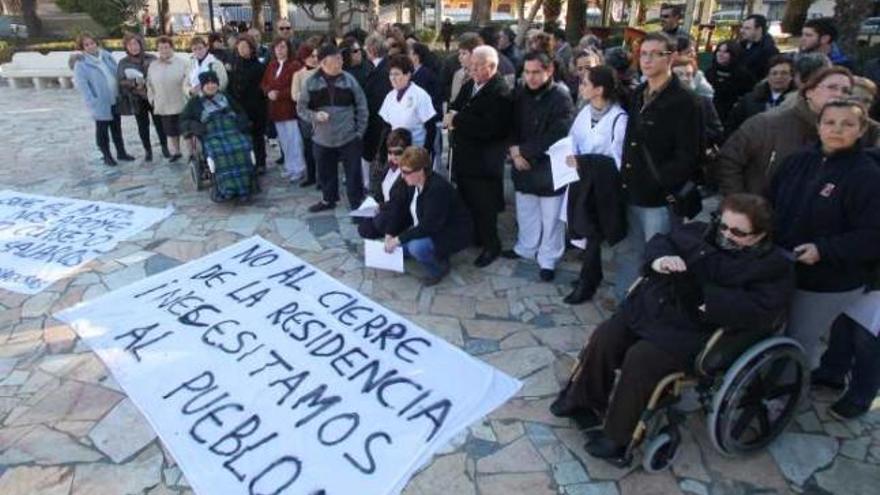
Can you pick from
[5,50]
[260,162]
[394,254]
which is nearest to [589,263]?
[394,254]

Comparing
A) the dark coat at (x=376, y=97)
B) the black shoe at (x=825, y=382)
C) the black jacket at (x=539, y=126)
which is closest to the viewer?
the black shoe at (x=825, y=382)

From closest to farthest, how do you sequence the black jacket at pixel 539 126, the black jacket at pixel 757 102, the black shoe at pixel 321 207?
the black jacket at pixel 539 126 < the black jacket at pixel 757 102 < the black shoe at pixel 321 207

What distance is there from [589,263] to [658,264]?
1.71m

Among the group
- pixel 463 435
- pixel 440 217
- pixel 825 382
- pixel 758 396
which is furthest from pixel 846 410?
pixel 440 217

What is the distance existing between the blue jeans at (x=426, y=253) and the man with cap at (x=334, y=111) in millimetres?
1748

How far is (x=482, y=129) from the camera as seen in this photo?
504 centimetres

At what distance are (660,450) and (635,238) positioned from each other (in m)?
1.69

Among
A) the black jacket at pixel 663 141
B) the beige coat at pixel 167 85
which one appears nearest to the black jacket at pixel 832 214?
the black jacket at pixel 663 141

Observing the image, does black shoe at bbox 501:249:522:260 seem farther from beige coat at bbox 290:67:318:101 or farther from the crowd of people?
beige coat at bbox 290:67:318:101

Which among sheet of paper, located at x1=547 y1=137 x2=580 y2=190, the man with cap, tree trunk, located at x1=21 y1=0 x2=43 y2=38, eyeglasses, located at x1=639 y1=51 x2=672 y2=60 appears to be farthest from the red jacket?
tree trunk, located at x1=21 y1=0 x2=43 y2=38

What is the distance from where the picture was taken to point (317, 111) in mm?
6215

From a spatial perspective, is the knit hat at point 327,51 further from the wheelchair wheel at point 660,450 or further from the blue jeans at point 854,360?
the blue jeans at point 854,360

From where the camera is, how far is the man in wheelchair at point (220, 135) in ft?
22.5

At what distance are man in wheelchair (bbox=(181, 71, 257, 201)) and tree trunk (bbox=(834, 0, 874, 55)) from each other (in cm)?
1018
